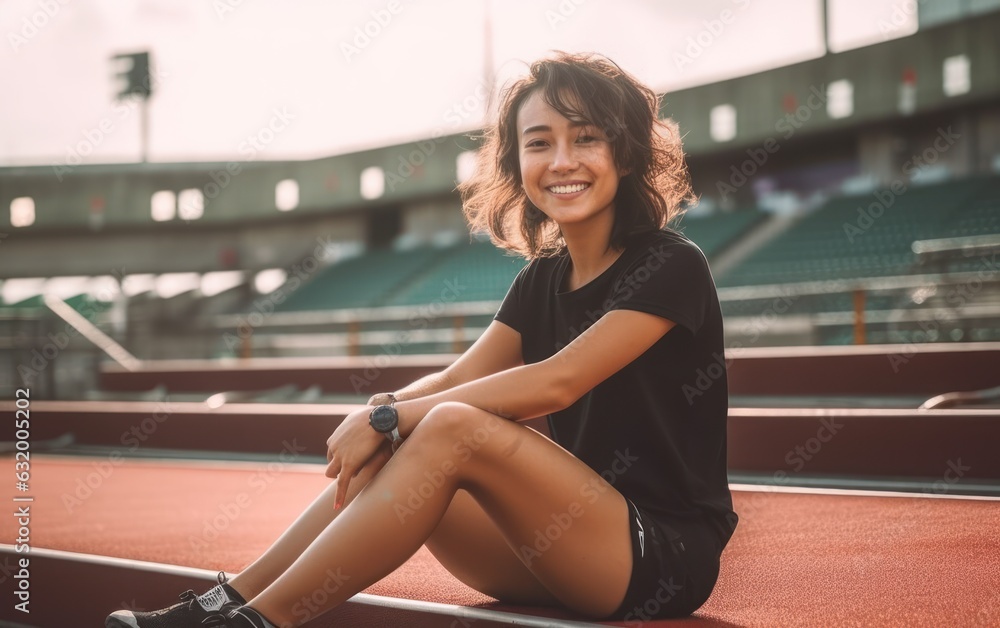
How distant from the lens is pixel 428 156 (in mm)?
17453

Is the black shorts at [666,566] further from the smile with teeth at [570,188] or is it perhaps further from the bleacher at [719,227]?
the bleacher at [719,227]

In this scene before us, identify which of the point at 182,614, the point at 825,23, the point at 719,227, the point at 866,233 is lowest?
the point at 182,614

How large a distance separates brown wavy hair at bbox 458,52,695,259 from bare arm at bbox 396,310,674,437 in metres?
0.24

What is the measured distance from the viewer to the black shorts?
136 centimetres

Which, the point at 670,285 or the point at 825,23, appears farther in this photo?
the point at 825,23

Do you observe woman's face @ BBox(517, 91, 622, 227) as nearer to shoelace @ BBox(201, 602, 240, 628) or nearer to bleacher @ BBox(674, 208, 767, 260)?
shoelace @ BBox(201, 602, 240, 628)

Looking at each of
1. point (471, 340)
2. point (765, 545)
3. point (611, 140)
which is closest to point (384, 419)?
point (611, 140)

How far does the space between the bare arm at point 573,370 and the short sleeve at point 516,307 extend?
0.35m

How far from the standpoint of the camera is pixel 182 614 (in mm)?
1375

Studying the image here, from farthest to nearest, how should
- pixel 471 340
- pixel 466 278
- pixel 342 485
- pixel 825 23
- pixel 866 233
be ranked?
pixel 466 278, pixel 825 23, pixel 866 233, pixel 471 340, pixel 342 485

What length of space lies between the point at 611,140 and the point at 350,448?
2.33 feet

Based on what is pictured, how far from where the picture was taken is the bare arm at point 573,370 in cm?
138

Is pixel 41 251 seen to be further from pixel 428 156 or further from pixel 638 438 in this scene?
pixel 638 438

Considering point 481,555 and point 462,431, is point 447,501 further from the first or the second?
point 481,555
